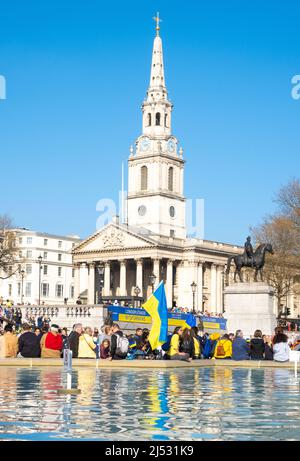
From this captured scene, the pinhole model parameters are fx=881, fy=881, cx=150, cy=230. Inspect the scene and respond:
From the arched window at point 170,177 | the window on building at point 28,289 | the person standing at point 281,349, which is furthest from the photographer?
the window on building at point 28,289

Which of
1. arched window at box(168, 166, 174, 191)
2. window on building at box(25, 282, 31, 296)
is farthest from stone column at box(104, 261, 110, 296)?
window on building at box(25, 282, 31, 296)

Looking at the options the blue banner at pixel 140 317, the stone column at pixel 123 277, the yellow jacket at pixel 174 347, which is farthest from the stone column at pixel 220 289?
the yellow jacket at pixel 174 347

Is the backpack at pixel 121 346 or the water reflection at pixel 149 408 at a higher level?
the backpack at pixel 121 346

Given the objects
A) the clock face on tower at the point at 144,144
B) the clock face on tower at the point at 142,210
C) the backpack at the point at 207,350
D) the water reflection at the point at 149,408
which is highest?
A: the clock face on tower at the point at 144,144

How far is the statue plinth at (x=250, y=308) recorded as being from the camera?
42844 mm

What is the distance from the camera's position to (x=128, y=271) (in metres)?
131

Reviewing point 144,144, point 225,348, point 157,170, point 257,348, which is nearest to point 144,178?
point 157,170

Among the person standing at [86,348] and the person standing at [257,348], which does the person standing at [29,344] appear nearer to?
the person standing at [86,348]

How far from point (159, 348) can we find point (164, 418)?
17459 millimetres

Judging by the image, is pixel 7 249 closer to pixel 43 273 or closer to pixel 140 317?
pixel 140 317

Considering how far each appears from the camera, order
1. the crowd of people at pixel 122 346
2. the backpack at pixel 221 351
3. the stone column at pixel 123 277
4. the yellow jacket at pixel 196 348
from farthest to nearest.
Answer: the stone column at pixel 123 277
the backpack at pixel 221 351
the yellow jacket at pixel 196 348
the crowd of people at pixel 122 346

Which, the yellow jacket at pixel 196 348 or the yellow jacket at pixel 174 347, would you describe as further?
the yellow jacket at pixel 196 348

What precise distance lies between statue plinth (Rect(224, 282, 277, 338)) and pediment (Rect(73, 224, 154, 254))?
78457mm
